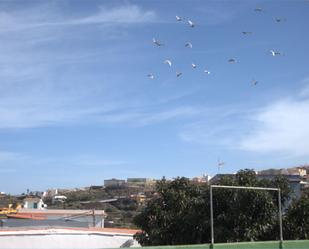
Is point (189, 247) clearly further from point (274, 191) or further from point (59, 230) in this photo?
point (59, 230)

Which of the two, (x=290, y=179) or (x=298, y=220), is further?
(x=290, y=179)

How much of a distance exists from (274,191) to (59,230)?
10.9 meters

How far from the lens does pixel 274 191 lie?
18141mm

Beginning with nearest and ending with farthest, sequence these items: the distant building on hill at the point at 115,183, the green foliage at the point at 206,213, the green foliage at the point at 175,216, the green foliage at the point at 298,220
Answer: the green foliage at the point at 206,213
the green foliage at the point at 298,220
the green foliage at the point at 175,216
the distant building on hill at the point at 115,183

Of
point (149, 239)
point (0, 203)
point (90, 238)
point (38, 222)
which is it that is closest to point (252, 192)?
point (149, 239)

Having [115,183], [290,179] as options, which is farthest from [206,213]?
[115,183]

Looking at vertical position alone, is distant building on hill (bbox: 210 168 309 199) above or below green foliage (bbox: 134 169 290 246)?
above

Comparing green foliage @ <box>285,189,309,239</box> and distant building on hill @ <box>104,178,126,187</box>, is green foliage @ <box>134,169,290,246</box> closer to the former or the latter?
green foliage @ <box>285,189,309,239</box>

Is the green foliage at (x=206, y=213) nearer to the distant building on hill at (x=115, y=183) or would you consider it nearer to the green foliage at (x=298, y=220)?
the green foliage at (x=298, y=220)

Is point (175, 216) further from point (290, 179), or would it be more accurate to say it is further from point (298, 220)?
point (290, 179)

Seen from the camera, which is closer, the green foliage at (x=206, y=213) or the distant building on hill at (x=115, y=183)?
the green foliage at (x=206, y=213)

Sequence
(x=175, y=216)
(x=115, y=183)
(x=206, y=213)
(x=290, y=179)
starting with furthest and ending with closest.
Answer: (x=115, y=183) < (x=290, y=179) < (x=175, y=216) < (x=206, y=213)

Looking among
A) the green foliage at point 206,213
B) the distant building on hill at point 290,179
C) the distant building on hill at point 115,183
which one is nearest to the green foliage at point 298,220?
the green foliage at point 206,213

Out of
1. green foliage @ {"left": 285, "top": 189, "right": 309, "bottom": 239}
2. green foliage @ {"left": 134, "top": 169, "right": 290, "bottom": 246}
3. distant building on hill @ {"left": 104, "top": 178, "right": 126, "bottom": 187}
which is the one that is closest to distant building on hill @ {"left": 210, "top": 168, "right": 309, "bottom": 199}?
green foliage @ {"left": 134, "top": 169, "right": 290, "bottom": 246}
